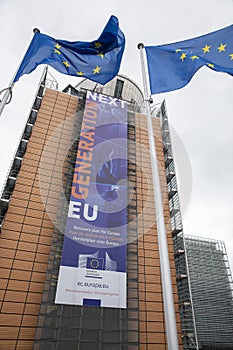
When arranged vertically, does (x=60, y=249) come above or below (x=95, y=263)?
above

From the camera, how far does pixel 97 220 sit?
1802 cm

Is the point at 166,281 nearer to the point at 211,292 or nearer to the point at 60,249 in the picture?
the point at 60,249

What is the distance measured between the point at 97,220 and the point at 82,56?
11.6 m

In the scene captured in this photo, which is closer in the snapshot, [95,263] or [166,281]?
[166,281]

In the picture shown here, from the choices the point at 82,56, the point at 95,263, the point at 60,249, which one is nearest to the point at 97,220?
the point at 95,263

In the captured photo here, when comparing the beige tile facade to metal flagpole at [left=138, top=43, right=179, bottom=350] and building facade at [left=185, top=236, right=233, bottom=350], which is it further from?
building facade at [left=185, top=236, right=233, bottom=350]

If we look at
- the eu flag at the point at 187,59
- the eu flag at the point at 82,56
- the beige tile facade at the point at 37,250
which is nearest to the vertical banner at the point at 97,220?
the beige tile facade at the point at 37,250

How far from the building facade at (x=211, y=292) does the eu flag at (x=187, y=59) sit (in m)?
48.0

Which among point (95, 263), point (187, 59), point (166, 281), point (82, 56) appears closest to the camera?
point (166, 281)

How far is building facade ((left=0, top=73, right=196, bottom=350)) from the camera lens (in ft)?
47.4

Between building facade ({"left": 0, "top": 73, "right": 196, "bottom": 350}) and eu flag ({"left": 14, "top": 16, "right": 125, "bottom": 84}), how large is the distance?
38.7 ft

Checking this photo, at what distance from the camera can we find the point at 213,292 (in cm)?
5178

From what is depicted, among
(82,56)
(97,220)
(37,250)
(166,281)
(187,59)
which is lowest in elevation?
(166,281)

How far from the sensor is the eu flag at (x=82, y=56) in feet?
30.5
